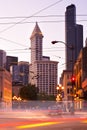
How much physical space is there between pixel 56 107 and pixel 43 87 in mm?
150698

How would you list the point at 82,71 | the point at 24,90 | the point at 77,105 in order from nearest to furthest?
the point at 77,105, the point at 82,71, the point at 24,90

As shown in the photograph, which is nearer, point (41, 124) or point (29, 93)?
point (41, 124)

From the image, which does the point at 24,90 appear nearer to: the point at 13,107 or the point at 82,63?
the point at 82,63

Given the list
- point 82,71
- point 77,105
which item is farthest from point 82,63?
point 77,105

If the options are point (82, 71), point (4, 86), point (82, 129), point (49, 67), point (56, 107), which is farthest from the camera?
point (4, 86)

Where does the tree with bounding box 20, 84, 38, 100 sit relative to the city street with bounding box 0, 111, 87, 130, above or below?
above

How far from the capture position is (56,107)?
48781 millimetres

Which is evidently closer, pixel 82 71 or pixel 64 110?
pixel 64 110

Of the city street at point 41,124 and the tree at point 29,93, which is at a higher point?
the tree at point 29,93

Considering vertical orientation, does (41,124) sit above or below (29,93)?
below

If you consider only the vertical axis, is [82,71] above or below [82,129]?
above

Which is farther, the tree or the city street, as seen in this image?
the tree

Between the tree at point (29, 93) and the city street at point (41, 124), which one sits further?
the tree at point (29, 93)

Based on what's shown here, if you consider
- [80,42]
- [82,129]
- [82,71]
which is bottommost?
[82,129]
